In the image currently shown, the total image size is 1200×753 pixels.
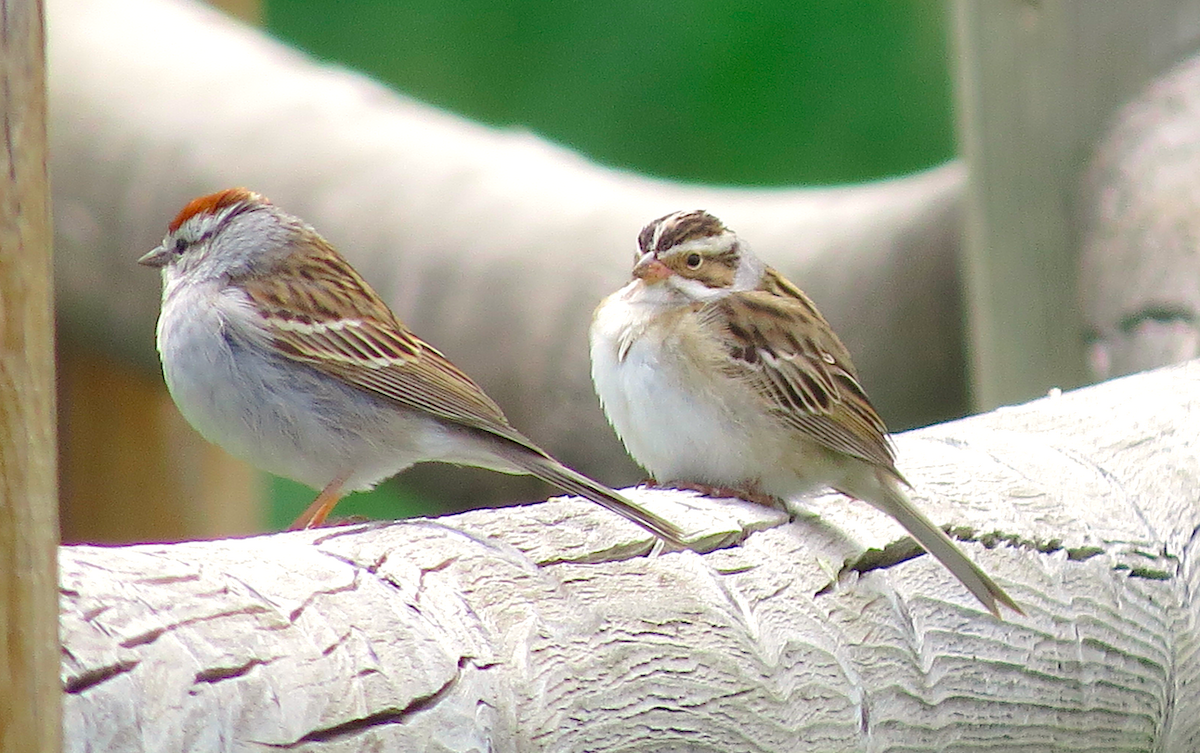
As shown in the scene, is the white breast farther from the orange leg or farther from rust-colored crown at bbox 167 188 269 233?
rust-colored crown at bbox 167 188 269 233

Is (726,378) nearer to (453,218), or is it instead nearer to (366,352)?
(366,352)

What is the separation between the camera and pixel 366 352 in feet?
7.19

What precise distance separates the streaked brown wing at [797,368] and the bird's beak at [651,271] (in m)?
0.08

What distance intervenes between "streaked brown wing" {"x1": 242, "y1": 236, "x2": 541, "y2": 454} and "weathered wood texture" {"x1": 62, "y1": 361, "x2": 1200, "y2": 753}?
0.42m

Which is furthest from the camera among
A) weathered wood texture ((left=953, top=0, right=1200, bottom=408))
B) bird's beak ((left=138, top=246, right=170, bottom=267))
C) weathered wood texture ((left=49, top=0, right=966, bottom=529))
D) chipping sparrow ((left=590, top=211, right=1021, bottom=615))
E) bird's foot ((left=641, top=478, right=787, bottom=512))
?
weathered wood texture ((left=49, top=0, right=966, bottom=529))

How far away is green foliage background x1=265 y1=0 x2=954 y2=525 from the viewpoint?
657cm

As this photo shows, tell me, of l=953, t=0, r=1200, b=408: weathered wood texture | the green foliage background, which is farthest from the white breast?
the green foliage background

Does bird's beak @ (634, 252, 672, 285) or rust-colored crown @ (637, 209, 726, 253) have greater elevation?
rust-colored crown @ (637, 209, 726, 253)

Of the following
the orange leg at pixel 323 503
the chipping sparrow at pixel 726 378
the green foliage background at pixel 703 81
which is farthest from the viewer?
the green foliage background at pixel 703 81

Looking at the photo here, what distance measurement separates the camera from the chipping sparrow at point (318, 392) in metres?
2.12

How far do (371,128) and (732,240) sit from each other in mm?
2534

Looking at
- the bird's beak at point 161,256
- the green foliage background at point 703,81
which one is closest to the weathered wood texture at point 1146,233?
the bird's beak at point 161,256

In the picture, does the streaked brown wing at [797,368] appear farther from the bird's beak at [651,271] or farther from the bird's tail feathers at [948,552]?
the bird's tail feathers at [948,552]

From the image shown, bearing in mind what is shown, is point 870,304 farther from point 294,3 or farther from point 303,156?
point 294,3
